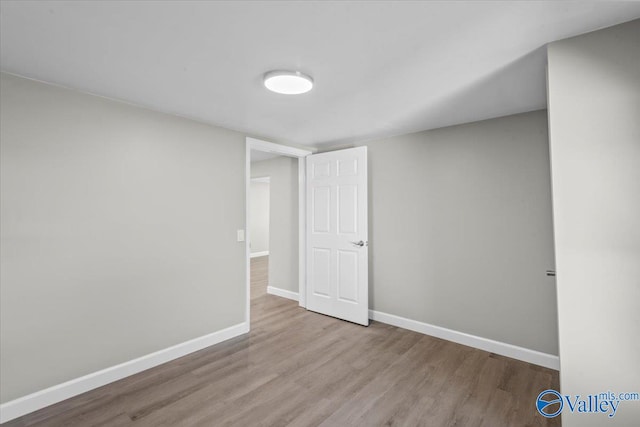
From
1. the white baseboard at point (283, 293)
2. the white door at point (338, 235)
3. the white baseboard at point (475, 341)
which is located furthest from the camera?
the white baseboard at point (283, 293)

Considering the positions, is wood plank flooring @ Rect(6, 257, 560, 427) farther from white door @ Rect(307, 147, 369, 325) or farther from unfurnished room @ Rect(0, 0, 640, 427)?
white door @ Rect(307, 147, 369, 325)

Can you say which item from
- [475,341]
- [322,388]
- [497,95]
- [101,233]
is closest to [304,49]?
[497,95]

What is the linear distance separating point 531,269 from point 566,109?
174 centimetres

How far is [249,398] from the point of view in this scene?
7.30 ft

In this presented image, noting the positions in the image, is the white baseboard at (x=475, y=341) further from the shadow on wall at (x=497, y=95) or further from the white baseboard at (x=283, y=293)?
the shadow on wall at (x=497, y=95)

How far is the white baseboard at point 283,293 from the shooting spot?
471 cm

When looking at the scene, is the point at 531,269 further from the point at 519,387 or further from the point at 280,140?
the point at 280,140

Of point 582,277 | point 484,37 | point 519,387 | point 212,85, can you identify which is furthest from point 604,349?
point 212,85

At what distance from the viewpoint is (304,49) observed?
172 cm

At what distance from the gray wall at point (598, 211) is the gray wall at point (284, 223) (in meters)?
3.55

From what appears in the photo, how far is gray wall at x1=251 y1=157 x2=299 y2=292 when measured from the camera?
4727mm

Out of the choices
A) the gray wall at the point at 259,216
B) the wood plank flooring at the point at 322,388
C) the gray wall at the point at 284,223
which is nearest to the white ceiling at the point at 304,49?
the gray wall at the point at 284,223

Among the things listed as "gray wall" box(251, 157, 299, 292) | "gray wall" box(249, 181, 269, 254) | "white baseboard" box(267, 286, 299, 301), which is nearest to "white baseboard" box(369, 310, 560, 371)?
"white baseboard" box(267, 286, 299, 301)

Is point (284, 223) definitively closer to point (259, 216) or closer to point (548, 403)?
point (548, 403)
